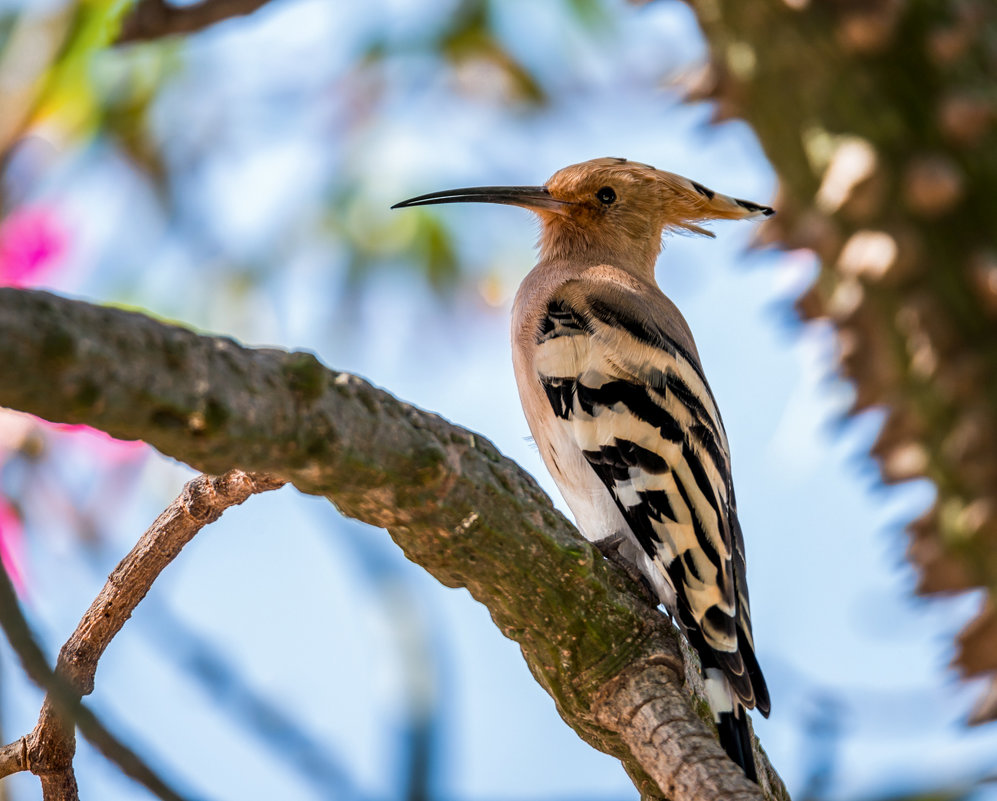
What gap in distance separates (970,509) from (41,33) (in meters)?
2.07

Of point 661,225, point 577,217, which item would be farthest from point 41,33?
point 661,225

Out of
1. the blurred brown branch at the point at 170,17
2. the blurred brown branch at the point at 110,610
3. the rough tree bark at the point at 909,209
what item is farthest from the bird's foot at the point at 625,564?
the blurred brown branch at the point at 170,17

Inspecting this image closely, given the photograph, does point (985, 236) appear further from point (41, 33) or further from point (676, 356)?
point (41, 33)

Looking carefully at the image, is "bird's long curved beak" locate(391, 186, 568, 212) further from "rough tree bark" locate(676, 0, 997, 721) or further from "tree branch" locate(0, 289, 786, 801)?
"tree branch" locate(0, 289, 786, 801)

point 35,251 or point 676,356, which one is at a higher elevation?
point 35,251

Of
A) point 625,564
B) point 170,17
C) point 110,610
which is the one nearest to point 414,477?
point 110,610

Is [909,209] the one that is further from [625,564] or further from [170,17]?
[170,17]

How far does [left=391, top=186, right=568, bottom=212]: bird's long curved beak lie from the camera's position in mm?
2770

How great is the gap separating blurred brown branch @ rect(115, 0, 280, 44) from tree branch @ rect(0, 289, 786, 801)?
1.16 m

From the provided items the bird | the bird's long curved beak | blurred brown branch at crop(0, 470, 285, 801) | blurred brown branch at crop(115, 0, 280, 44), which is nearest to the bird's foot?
→ the bird

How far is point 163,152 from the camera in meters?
3.83

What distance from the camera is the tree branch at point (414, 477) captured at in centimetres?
100

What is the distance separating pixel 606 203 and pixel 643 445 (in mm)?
987

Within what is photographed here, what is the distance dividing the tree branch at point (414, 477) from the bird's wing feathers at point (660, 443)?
17cm
